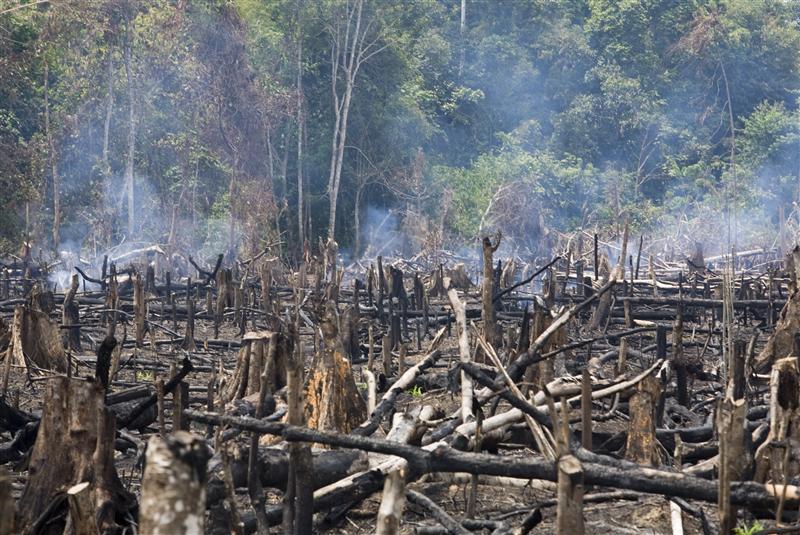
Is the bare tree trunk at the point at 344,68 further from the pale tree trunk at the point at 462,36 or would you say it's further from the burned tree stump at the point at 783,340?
the burned tree stump at the point at 783,340

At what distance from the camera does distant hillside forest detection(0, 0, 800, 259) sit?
32156 millimetres

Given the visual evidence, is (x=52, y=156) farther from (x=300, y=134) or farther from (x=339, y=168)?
(x=339, y=168)

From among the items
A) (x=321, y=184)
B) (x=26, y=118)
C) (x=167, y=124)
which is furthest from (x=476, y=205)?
(x=26, y=118)

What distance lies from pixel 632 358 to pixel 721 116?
34835 mm

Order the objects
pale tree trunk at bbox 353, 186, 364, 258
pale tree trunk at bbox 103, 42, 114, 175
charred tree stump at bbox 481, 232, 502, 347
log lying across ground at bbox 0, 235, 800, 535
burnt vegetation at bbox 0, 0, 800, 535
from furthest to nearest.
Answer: pale tree trunk at bbox 353, 186, 364, 258 < pale tree trunk at bbox 103, 42, 114, 175 < charred tree stump at bbox 481, 232, 502, 347 < burnt vegetation at bbox 0, 0, 800, 535 < log lying across ground at bbox 0, 235, 800, 535

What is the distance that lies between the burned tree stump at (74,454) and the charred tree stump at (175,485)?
2.08 metres

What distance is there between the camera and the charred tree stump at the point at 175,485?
232 cm

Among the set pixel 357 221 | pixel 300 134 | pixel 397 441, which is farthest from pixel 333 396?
pixel 300 134

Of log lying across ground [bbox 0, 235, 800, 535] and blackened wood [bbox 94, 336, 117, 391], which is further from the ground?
blackened wood [bbox 94, 336, 117, 391]

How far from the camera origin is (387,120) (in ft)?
120

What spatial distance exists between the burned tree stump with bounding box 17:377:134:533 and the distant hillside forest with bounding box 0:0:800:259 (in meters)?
22.6

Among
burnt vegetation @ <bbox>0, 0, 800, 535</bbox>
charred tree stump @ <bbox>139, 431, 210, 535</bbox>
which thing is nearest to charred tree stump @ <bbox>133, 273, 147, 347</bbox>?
burnt vegetation @ <bbox>0, 0, 800, 535</bbox>

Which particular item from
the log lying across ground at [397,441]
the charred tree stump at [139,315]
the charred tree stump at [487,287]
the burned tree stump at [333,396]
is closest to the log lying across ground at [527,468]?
the log lying across ground at [397,441]

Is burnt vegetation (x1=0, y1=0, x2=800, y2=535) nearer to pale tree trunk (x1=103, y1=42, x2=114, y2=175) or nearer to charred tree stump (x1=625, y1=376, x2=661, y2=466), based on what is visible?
charred tree stump (x1=625, y1=376, x2=661, y2=466)
